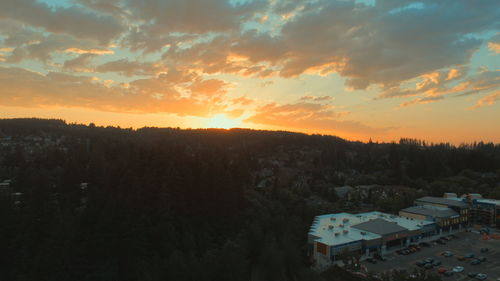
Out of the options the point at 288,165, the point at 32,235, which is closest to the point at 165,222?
the point at 32,235

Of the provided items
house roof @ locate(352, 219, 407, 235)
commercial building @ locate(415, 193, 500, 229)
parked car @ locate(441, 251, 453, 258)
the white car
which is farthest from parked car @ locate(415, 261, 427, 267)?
commercial building @ locate(415, 193, 500, 229)

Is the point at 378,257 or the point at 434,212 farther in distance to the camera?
the point at 434,212

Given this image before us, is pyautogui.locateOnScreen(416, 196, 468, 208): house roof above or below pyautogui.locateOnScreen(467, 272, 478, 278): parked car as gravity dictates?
above

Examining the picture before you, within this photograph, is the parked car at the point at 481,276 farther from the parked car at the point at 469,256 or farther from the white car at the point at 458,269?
the parked car at the point at 469,256

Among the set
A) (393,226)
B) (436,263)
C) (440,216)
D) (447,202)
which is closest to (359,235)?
(393,226)

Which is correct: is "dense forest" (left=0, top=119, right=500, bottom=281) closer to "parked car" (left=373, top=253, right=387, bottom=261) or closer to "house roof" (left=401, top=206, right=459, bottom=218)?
"house roof" (left=401, top=206, right=459, bottom=218)

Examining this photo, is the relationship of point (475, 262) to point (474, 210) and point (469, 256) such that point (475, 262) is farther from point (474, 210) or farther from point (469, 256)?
point (474, 210)

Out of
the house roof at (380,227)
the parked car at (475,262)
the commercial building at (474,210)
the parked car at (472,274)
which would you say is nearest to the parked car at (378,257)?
the house roof at (380,227)

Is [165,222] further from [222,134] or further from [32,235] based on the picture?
[222,134]
